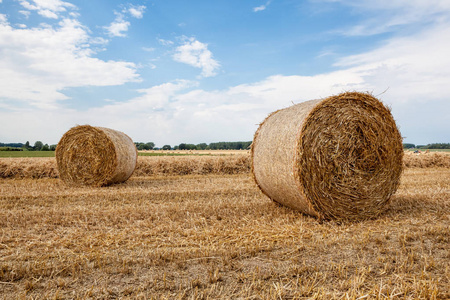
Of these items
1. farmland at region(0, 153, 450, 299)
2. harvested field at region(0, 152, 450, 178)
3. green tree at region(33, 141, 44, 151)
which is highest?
green tree at region(33, 141, 44, 151)

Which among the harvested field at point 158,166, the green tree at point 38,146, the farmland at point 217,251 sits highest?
the green tree at point 38,146

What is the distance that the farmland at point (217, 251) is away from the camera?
3.26 meters

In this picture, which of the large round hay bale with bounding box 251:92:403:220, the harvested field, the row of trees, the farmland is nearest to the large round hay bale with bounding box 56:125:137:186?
the farmland

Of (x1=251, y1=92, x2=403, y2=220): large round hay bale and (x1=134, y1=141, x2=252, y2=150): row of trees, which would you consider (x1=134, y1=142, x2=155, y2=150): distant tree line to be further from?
(x1=251, y1=92, x2=403, y2=220): large round hay bale

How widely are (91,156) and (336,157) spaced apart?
7484 mm

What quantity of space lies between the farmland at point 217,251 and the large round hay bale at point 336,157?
0.33m

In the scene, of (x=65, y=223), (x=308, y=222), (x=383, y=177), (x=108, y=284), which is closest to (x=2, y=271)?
(x=108, y=284)

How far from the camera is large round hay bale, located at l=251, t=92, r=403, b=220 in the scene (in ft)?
18.5

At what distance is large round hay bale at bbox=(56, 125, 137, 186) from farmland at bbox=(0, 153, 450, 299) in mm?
2754

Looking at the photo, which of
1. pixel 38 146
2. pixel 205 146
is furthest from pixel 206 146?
pixel 38 146

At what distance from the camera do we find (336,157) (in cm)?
579

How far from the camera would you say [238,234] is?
4.82 m

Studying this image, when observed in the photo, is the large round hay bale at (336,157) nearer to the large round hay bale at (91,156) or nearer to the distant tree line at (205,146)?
the large round hay bale at (91,156)

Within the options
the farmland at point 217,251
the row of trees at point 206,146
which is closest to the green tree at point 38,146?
the row of trees at point 206,146
